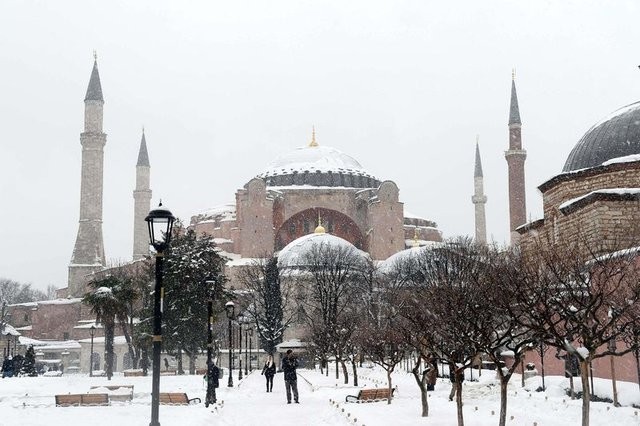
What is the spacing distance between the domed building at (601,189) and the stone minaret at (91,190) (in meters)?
35.3

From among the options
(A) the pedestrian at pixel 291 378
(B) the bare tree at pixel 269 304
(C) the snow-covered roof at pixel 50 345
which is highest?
(B) the bare tree at pixel 269 304

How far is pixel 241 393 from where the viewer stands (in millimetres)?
19203

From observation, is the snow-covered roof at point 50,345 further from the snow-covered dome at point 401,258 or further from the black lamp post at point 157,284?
the black lamp post at point 157,284

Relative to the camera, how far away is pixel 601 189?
902 inches

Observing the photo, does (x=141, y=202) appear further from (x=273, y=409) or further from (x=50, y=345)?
(x=273, y=409)

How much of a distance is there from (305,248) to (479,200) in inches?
883

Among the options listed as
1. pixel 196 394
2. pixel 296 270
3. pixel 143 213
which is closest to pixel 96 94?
pixel 143 213

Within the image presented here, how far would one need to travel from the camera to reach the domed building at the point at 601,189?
21672 millimetres

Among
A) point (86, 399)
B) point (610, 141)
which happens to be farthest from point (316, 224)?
point (86, 399)

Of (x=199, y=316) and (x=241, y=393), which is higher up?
(x=199, y=316)

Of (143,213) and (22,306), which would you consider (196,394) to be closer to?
(143,213)

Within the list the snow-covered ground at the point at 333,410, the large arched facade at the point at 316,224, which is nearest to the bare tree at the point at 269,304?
the large arched facade at the point at 316,224

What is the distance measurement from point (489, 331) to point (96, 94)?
4733 centimetres

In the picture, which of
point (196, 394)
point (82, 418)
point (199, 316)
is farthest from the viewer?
point (199, 316)
